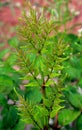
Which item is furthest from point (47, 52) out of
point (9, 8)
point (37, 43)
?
point (9, 8)

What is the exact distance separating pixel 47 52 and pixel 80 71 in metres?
0.36

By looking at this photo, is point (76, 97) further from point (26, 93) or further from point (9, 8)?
point (9, 8)

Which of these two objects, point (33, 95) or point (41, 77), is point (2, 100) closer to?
point (33, 95)

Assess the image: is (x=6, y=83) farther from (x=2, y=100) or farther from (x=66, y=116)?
(x=66, y=116)

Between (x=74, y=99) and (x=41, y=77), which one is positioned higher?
(x=41, y=77)

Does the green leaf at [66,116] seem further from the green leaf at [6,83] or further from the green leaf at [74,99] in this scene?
the green leaf at [6,83]

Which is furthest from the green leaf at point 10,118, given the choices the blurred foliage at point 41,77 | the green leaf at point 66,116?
the green leaf at point 66,116

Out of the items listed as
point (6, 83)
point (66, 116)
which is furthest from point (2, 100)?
point (66, 116)

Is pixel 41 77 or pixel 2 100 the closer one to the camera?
pixel 41 77

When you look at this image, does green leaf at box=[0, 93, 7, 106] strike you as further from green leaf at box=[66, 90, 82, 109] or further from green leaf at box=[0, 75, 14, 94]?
green leaf at box=[66, 90, 82, 109]

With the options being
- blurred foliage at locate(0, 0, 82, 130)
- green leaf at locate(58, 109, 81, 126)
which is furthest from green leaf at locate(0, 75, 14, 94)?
green leaf at locate(58, 109, 81, 126)

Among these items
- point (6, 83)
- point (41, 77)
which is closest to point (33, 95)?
point (6, 83)

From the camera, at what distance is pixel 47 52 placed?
3.92ft

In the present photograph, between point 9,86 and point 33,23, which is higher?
point 33,23
